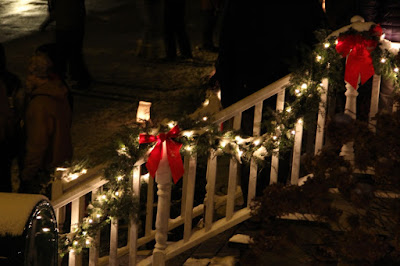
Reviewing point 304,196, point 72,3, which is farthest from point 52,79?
A: point 72,3

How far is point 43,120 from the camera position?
618 centimetres

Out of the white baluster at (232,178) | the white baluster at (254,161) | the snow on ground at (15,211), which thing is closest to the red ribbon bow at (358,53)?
the white baluster at (254,161)

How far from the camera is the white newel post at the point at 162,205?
5.35 metres

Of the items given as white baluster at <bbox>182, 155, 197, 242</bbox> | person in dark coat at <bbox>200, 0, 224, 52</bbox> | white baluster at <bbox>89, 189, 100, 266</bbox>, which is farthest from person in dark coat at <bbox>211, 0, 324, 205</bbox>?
person in dark coat at <bbox>200, 0, 224, 52</bbox>

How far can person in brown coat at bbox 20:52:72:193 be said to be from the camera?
6.18m

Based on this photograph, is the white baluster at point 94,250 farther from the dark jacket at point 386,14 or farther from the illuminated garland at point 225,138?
the dark jacket at point 386,14

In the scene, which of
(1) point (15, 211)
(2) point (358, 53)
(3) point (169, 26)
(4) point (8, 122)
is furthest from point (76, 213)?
(3) point (169, 26)

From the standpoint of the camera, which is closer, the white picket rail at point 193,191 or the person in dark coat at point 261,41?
the white picket rail at point 193,191

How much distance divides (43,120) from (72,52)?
4.89m

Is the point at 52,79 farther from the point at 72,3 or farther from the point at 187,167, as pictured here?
the point at 72,3

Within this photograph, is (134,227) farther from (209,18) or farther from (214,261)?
(209,18)

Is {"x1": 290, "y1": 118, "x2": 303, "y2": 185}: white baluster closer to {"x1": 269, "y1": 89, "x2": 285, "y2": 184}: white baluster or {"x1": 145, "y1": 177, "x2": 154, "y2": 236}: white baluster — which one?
{"x1": 269, "y1": 89, "x2": 285, "y2": 184}: white baluster

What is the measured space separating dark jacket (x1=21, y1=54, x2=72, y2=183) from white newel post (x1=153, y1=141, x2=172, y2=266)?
1132mm

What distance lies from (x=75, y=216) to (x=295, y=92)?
5.86 feet
